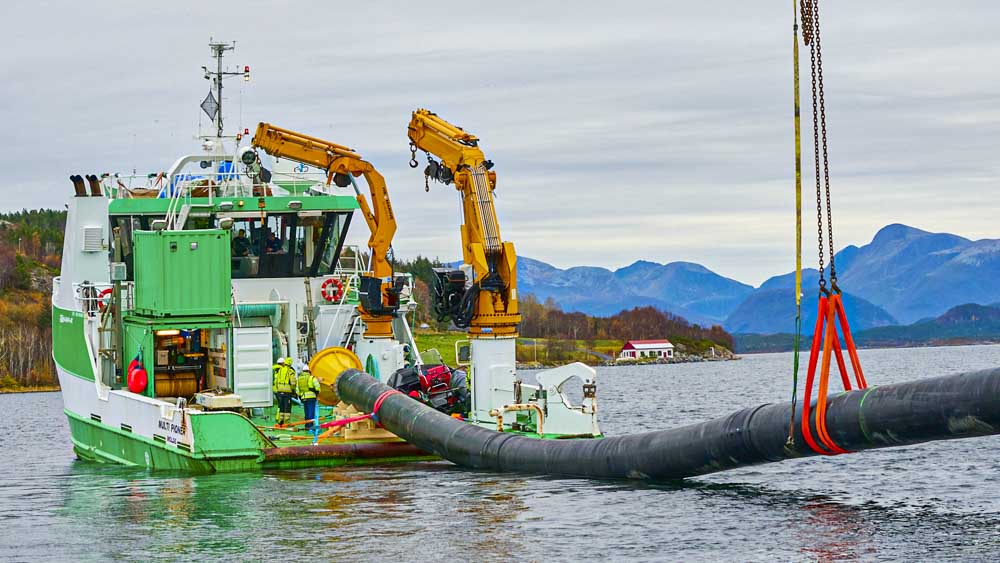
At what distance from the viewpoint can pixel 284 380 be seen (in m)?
26.5

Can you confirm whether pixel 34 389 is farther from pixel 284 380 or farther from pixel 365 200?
pixel 284 380

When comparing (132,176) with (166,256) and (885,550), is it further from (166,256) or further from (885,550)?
(885,550)

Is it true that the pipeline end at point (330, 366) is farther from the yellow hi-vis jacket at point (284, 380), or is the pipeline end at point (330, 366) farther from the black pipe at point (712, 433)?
the yellow hi-vis jacket at point (284, 380)

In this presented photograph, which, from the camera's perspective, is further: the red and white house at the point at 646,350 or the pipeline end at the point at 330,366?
the red and white house at the point at 646,350

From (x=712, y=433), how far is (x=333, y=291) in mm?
12559

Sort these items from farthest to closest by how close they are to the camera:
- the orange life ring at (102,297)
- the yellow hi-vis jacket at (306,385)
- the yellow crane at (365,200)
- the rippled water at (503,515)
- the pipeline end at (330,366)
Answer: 1. the yellow crane at (365,200)
2. the orange life ring at (102,297)
3. the pipeline end at (330,366)
4. the yellow hi-vis jacket at (306,385)
5. the rippled water at (503,515)

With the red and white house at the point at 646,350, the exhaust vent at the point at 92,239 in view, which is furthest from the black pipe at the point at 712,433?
the red and white house at the point at 646,350

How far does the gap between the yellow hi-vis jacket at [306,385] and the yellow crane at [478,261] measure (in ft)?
9.07

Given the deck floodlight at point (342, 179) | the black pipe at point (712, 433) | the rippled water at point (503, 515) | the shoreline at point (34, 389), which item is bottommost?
the rippled water at point (503, 515)

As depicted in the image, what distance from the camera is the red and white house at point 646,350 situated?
561 ft

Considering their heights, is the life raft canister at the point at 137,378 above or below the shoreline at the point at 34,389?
above

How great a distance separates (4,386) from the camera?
105 m

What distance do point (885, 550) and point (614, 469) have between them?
6236 millimetres

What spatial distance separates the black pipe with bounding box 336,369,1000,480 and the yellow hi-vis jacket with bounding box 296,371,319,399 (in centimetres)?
65
